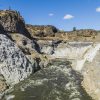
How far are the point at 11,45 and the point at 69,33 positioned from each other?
5080cm

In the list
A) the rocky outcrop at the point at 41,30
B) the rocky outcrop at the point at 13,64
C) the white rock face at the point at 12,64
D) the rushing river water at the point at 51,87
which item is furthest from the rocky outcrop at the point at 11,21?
the rushing river water at the point at 51,87

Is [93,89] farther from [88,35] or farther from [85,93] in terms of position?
[88,35]

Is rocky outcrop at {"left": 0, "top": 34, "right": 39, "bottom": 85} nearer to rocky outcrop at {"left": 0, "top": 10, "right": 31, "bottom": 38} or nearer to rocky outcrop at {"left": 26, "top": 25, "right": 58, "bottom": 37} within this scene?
rocky outcrop at {"left": 0, "top": 10, "right": 31, "bottom": 38}

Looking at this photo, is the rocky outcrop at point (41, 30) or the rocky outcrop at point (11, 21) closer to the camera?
the rocky outcrop at point (11, 21)

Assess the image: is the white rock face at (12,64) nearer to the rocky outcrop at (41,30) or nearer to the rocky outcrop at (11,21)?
the rocky outcrop at (11,21)

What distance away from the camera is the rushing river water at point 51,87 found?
1700 inches

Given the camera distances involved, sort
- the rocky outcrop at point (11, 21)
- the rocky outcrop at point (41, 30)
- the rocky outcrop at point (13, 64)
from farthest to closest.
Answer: the rocky outcrop at point (41, 30) → the rocky outcrop at point (11, 21) → the rocky outcrop at point (13, 64)

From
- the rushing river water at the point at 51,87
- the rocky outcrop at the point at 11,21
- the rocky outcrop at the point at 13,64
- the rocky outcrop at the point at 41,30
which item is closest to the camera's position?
the rushing river water at the point at 51,87

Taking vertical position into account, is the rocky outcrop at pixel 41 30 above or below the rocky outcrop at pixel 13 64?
above

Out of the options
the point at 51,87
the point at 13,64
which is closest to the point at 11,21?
the point at 13,64

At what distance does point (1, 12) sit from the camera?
84.1m

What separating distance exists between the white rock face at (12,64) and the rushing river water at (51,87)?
1581 mm

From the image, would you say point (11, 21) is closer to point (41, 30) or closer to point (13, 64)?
point (13, 64)

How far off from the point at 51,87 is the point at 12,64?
10.8 metres
